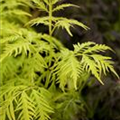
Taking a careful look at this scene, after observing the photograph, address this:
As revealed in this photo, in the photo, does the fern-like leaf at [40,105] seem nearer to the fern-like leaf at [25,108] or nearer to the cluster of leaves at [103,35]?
the fern-like leaf at [25,108]

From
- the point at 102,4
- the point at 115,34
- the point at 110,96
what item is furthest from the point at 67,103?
the point at 102,4

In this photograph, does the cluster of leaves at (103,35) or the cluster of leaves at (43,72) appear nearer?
the cluster of leaves at (43,72)

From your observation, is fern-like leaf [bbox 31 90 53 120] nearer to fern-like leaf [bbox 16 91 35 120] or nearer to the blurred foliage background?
fern-like leaf [bbox 16 91 35 120]

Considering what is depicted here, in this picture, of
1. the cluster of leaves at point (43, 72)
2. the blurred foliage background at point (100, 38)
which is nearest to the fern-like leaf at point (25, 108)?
the cluster of leaves at point (43, 72)

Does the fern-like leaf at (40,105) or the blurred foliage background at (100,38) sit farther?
the blurred foliage background at (100,38)

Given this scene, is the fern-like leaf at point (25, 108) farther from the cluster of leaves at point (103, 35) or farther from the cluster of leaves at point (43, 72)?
the cluster of leaves at point (103, 35)

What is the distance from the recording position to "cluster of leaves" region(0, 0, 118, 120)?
97 cm

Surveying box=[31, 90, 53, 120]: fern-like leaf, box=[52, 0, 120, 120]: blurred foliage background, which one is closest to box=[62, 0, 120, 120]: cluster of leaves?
box=[52, 0, 120, 120]: blurred foliage background

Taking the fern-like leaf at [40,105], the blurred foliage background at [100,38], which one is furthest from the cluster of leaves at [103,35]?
the fern-like leaf at [40,105]

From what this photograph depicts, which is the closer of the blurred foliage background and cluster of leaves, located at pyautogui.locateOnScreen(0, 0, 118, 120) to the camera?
cluster of leaves, located at pyautogui.locateOnScreen(0, 0, 118, 120)

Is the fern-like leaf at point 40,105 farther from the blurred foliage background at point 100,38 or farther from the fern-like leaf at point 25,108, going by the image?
the blurred foliage background at point 100,38

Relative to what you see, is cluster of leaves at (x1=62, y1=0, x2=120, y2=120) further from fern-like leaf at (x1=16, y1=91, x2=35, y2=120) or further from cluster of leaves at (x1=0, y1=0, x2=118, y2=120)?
fern-like leaf at (x1=16, y1=91, x2=35, y2=120)

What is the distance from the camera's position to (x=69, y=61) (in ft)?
3.24

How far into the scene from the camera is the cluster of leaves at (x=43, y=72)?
3.20 ft
